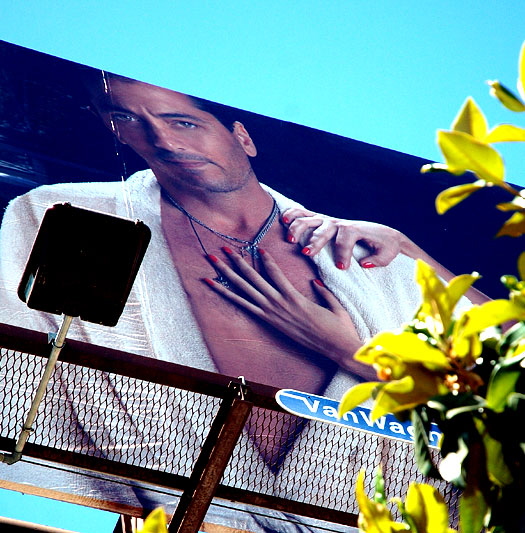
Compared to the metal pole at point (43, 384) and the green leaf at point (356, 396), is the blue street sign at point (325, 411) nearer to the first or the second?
the metal pole at point (43, 384)

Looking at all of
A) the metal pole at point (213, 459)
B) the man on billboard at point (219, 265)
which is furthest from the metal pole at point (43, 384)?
the man on billboard at point (219, 265)

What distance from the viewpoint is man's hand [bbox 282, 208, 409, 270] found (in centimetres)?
758

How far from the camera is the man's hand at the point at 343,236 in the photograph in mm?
7578

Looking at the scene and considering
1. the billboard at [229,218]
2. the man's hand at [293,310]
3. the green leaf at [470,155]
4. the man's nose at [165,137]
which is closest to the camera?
the green leaf at [470,155]

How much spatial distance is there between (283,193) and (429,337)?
742 centimetres

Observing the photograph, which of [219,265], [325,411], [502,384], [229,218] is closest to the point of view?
[502,384]

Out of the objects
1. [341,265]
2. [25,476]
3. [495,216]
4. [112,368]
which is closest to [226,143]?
[341,265]

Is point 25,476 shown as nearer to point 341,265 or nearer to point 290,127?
point 341,265

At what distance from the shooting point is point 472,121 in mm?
587

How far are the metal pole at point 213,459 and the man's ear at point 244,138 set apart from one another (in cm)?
684

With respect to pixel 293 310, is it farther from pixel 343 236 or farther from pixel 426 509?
pixel 426 509

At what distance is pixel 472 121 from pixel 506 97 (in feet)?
0.12

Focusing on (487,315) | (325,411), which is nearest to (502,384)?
(487,315)

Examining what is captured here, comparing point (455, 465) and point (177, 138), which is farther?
point (177, 138)
